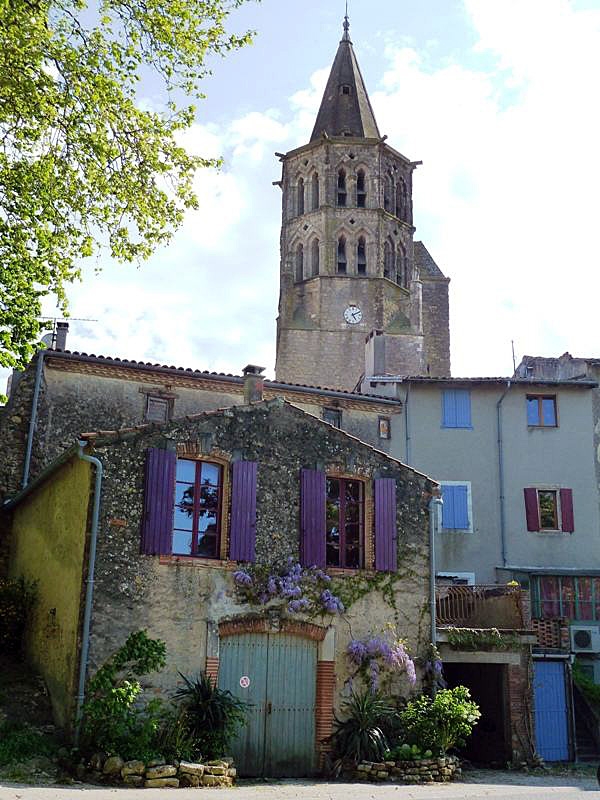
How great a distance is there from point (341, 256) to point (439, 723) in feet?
114

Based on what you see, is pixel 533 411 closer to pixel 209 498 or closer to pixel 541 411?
pixel 541 411

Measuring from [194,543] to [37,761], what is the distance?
4374 mm

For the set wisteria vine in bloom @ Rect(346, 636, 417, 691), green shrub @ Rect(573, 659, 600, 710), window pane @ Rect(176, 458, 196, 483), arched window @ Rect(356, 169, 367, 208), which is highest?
arched window @ Rect(356, 169, 367, 208)

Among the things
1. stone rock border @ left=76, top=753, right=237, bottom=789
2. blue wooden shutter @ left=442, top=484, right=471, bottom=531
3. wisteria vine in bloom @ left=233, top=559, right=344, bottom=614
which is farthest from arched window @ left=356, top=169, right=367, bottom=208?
stone rock border @ left=76, top=753, right=237, bottom=789

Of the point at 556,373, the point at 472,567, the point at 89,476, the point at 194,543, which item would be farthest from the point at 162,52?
the point at 556,373

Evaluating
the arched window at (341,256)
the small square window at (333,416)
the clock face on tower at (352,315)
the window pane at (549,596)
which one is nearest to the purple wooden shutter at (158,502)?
the small square window at (333,416)

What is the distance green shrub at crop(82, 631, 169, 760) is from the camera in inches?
523

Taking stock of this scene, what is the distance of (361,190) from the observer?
4978 centimetres

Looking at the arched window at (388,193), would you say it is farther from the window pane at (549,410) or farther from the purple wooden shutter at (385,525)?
the purple wooden shutter at (385,525)

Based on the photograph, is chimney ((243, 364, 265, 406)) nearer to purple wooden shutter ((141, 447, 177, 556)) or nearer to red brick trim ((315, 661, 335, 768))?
→ purple wooden shutter ((141, 447, 177, 556))

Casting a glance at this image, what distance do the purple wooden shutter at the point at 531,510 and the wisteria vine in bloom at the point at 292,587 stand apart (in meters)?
11.1

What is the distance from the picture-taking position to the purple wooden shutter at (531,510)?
26.0 m

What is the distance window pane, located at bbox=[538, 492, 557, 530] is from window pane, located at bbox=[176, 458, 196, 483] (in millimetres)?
13556

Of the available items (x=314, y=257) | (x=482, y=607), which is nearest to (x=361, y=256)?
(x=314, y=257)
